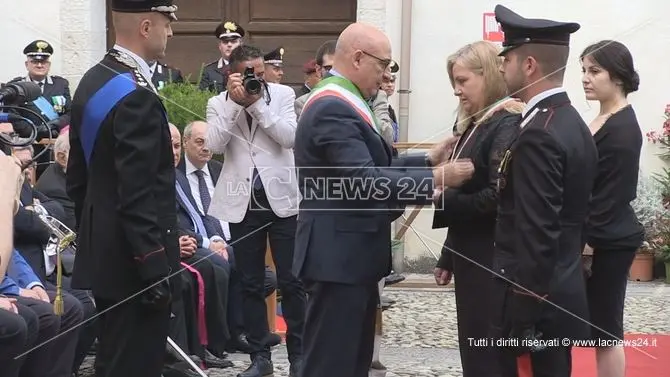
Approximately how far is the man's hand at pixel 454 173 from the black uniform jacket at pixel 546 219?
1.38 feet

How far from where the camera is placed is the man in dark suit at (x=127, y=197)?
150 inches

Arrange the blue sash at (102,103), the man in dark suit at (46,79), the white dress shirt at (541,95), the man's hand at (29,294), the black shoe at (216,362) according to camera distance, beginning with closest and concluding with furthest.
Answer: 1. the white dress shirt at (541,95)
2. the blue sash at (102,103)
3. the man's hand at (29,294)
4. the black shoe at (216,362)
5. the man in dark suit at (46,79)

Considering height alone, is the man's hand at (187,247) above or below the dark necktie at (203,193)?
below

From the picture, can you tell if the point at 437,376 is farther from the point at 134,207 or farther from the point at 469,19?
the point at 469,19

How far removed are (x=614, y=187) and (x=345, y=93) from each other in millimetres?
1479

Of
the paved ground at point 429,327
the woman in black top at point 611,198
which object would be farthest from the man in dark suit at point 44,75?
the woman in black top at point 611,198

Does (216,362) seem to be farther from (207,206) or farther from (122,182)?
(122,182)

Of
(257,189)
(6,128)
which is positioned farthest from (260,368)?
(6,128)

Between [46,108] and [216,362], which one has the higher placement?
[46,108]

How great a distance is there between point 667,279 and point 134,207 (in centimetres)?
708

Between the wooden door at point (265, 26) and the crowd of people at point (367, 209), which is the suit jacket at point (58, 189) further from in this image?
the wooden door at point (265, 26)

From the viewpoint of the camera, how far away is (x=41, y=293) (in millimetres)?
5223

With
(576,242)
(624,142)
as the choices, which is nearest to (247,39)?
(624,142)

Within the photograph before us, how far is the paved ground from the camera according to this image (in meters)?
6.25
